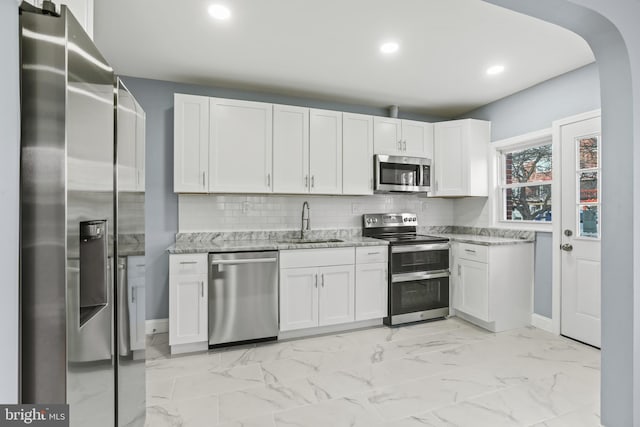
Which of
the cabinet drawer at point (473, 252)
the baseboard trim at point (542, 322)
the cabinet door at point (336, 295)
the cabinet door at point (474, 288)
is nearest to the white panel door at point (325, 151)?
the cabinet door at point (336, 295)

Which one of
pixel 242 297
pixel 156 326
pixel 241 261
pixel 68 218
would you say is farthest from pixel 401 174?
pixel 68 218

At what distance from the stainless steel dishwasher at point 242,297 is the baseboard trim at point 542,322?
9.10 feet

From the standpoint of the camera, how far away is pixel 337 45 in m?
→ 2.54

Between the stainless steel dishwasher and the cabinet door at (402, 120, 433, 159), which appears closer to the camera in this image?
the stainless steel dishwasher

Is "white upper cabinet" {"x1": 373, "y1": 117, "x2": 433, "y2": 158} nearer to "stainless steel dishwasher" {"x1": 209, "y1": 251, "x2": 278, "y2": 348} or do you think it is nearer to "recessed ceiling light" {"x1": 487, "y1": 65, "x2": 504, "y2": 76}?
"recessed ceiling light" {"x1": 487, "y1": 65, "x2": 504, "y2": 76}

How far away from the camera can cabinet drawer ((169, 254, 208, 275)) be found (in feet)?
8.76

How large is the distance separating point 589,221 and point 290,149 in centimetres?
294

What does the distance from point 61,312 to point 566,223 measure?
380cm

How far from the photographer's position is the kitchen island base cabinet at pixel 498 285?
10.6 ft

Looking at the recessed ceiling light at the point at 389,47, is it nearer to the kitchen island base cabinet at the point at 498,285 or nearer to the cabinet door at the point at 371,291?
the cabinet door at the point at 371,291

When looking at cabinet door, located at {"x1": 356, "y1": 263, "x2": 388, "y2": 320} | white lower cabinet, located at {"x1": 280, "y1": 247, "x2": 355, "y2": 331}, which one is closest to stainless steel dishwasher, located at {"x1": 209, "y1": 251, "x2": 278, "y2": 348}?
white lower cabinet, located at {"x1": 280, "y1": 247, "x2": 355, "y2": 331}

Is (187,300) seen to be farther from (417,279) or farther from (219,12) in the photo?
(417,279)

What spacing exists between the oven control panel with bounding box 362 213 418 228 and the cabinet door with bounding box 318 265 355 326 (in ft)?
2.68

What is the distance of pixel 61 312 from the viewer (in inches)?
28.8
